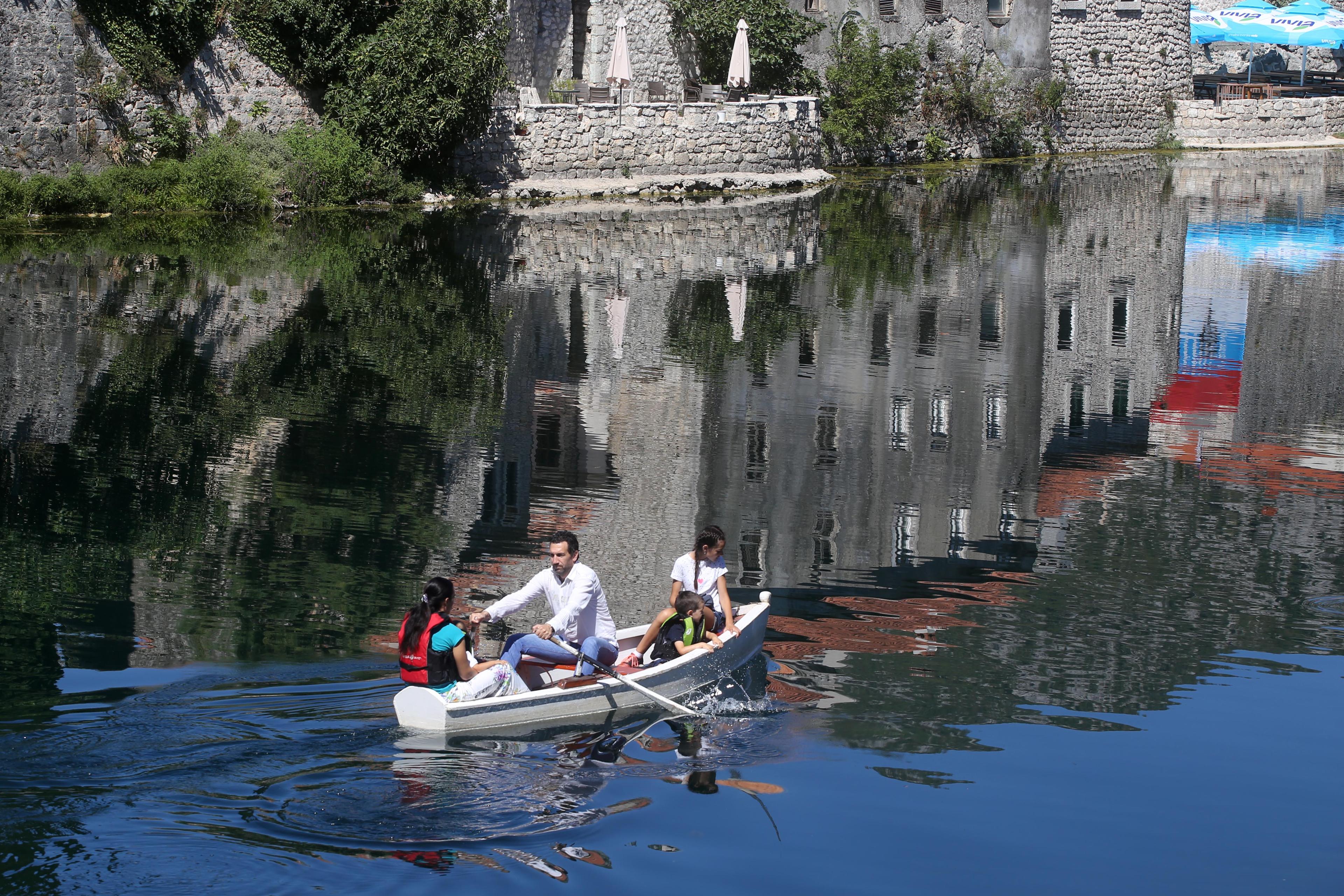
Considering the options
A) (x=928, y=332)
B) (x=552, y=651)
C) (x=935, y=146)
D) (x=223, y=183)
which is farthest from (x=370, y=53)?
(x=552, y=651)

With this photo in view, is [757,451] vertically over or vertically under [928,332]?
under

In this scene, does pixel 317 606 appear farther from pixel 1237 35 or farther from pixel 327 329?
pixel 1237 35

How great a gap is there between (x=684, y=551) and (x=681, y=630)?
3.03 m

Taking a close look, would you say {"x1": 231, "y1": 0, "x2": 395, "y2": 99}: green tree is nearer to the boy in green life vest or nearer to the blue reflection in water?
the blue reflection in water

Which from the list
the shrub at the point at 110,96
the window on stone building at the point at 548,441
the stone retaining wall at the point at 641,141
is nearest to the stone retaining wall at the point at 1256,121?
the stone retaining wall at the point at 641,141

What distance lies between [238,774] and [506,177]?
30.3 meters

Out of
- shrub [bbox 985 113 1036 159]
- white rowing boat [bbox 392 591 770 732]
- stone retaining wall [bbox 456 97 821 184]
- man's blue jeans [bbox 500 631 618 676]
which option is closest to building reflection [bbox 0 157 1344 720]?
white rowing boat [bbox 392 591 770 732]

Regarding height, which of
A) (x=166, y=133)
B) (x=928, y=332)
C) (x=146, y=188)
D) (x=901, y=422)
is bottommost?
(x=901, y=422)

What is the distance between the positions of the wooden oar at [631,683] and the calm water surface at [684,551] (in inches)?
9.1

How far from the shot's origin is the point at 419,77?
34.3m

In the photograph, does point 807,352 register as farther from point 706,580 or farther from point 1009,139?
point 1009,139

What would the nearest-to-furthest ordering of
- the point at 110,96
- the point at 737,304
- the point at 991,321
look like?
the point at 991,321
the point at 737,304
the point at 110,96

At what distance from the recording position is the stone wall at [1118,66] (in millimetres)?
53562

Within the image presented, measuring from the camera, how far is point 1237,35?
54250mm
